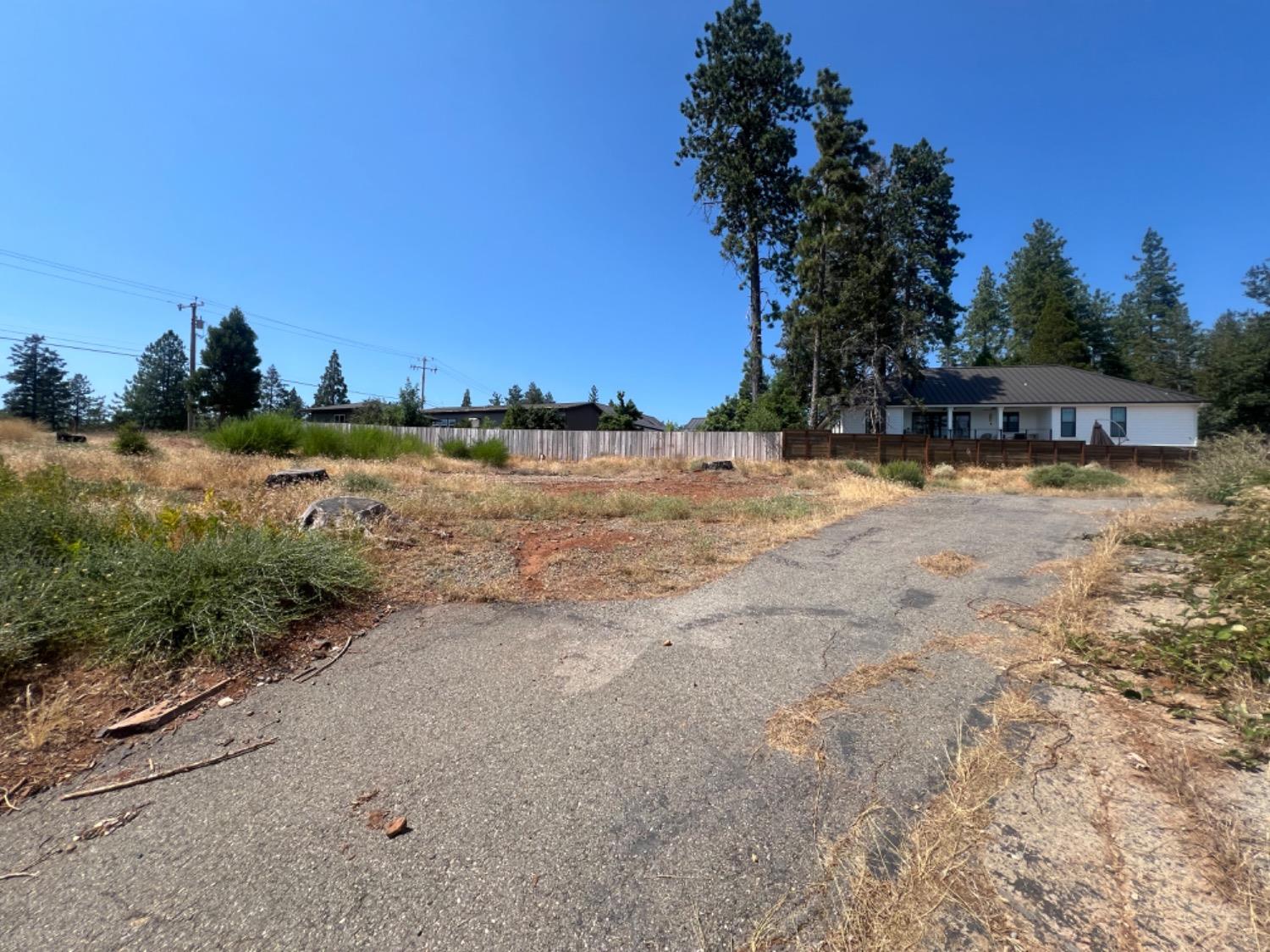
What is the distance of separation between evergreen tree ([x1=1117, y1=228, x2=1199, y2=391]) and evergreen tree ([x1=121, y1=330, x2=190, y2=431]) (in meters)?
86.3

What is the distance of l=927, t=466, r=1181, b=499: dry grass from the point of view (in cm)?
1361

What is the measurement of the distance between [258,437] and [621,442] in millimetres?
15093

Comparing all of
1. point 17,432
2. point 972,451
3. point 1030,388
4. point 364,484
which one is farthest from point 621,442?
point 17,432

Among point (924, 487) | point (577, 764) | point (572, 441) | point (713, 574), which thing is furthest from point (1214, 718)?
point (572, 441)

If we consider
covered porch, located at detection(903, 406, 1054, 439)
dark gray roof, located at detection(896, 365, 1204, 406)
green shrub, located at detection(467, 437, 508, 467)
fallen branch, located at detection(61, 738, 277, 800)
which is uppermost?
dark gray roof, located at detection(896, 365, 1204, 406)

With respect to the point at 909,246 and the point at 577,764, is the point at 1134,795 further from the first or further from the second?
the point at 909,246

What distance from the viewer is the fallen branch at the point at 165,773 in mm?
1969

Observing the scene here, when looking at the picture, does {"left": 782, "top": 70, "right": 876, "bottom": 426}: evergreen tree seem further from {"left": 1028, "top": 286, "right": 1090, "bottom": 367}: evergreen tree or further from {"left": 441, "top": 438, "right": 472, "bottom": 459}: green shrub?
{"left": 1028, "top": 286, "right": 1090, "bottom": 367}: evergreen tree

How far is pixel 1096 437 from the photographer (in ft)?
82.5

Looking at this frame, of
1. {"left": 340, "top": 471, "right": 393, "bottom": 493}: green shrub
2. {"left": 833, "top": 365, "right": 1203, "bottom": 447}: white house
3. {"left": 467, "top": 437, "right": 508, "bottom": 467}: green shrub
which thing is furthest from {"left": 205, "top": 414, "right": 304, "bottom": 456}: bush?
{"left": 833, "top": 365, "right": 1203, "bottom": 447}: white house

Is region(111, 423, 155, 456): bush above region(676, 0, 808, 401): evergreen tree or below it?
below

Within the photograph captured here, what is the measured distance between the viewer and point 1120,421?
2584 cm

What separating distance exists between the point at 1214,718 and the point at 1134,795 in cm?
97

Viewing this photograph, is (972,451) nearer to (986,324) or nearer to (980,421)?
(980,421)
